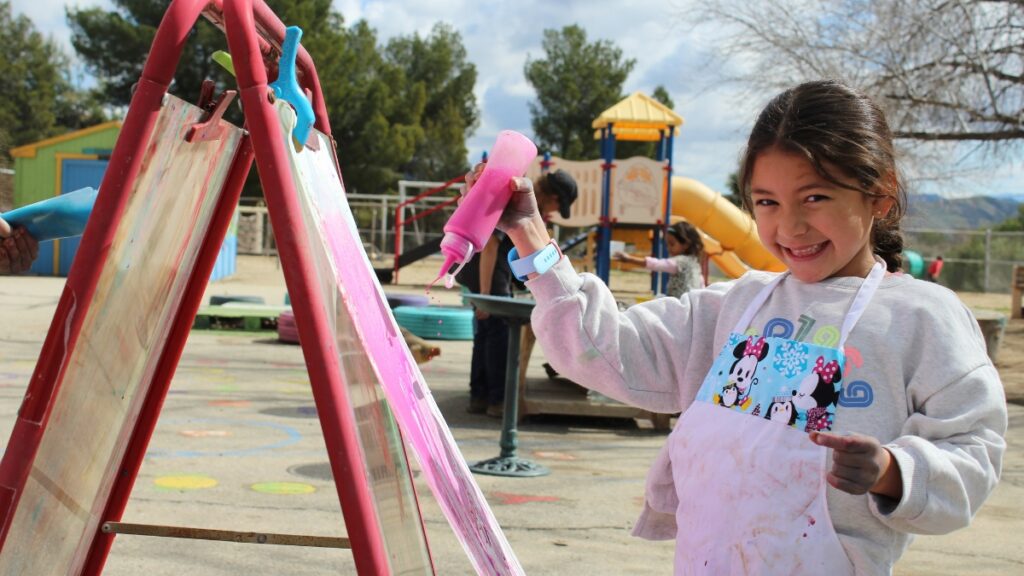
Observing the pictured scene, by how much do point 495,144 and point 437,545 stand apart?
2389mm

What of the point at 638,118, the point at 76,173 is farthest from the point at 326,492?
the point at 76,173

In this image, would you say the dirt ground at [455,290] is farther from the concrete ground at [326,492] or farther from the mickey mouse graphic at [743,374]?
the mickey mouse graphic at [743,374]

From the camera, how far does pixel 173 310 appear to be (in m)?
2.13

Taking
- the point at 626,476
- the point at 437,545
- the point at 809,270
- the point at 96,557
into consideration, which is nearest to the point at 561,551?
the point at 437,545

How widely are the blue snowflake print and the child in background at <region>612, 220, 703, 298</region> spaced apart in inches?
243

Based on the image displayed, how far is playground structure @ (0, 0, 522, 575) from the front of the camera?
1528 millimetres

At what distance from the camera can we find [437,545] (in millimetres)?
3791

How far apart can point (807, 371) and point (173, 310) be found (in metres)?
1.28

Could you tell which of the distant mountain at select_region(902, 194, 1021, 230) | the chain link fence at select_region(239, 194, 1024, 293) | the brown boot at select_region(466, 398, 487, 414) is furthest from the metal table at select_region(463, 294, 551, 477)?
the chain link fence at select_region(239, 194, 1024, 293)

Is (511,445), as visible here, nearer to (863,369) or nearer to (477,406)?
(477,406)

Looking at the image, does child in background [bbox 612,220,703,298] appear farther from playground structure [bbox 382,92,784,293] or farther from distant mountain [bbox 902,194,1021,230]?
playground structure [bbox 382,92,784,293]

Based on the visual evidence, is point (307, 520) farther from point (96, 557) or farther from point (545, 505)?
point (96, 557)

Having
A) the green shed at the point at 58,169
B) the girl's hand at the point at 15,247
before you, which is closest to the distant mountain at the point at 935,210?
the girl's hand at the point at 15,247

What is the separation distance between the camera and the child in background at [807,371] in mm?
1521
